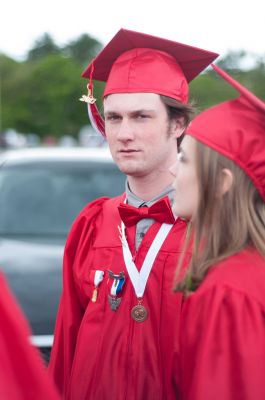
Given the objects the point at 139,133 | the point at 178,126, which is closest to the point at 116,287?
the point at 139,133

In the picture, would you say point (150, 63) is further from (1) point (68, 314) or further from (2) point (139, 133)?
(1) point (68, 314)

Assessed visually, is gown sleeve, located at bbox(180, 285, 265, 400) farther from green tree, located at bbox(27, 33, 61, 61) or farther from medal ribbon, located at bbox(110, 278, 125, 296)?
green tree, located at bbox(27, 33, 61, 61)

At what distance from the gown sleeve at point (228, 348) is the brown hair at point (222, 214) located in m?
0.16

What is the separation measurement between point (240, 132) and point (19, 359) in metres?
1.00

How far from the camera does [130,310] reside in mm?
2908

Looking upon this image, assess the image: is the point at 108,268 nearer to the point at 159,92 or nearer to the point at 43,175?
the point at 159,92

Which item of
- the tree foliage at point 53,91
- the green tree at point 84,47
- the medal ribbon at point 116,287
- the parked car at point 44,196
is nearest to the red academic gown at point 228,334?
the medal ribbon at point 116,287

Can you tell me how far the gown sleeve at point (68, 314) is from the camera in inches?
125

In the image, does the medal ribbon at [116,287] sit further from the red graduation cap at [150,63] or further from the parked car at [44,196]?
the parked car at [44,196]

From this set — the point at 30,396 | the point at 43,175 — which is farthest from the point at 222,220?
the point at 43,175

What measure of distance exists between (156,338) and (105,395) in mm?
302

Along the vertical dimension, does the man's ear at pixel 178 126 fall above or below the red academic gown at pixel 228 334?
above

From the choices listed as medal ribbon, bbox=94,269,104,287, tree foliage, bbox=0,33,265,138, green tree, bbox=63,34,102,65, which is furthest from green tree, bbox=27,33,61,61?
medal ribbon, bbox=94,269,104,287

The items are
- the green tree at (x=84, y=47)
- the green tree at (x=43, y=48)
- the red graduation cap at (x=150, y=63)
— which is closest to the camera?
the red graduation cap at (x=150, y=63)
